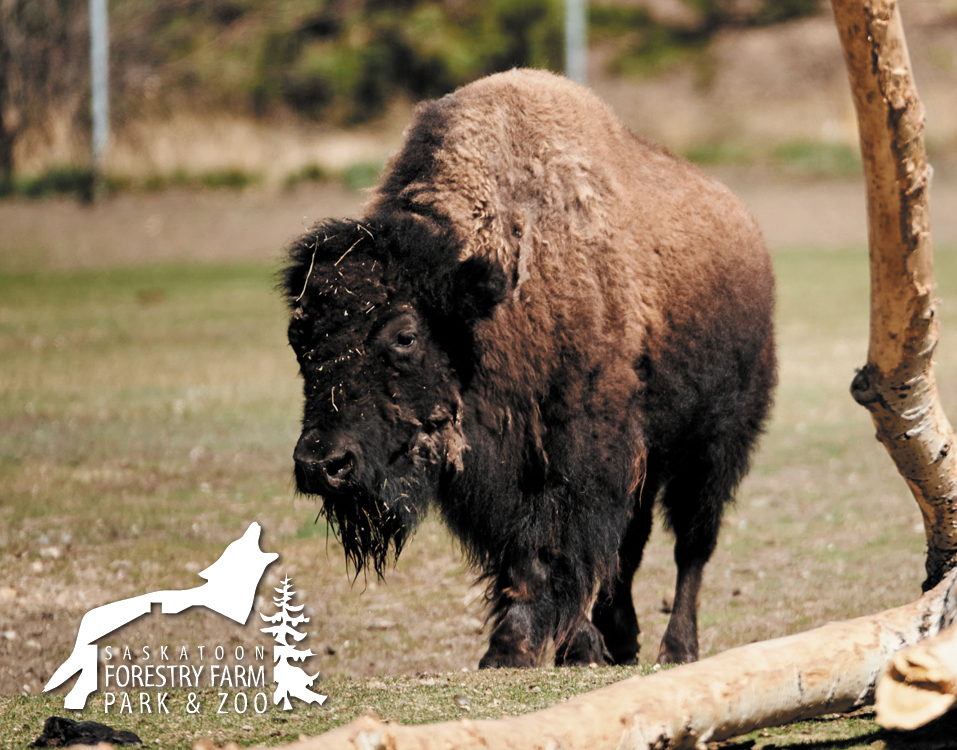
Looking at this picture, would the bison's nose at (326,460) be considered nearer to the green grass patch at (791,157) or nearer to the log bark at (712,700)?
the log bark at (712,700)

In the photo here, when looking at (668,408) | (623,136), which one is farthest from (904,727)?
(623,136)

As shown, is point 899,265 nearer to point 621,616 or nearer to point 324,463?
point 324,463

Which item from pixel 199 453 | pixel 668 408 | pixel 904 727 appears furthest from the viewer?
pixel 199 453

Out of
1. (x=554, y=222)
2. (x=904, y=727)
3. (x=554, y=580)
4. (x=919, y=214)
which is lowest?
(x=554, y=580)

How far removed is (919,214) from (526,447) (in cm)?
193

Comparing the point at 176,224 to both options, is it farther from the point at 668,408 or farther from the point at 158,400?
the point at 668,408

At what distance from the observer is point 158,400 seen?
11531 millimetres

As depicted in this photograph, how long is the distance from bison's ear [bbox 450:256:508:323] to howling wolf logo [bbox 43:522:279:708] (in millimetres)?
1170

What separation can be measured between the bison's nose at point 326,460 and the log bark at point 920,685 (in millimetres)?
1915

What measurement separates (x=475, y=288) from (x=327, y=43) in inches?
1188

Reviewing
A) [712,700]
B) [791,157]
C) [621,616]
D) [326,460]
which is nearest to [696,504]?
[621,616]

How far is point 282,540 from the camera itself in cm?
743

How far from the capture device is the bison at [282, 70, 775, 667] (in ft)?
15.2

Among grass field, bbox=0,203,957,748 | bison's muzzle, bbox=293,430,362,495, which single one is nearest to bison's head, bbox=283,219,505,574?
bison's muzzle, bbox=293,430,362,495
